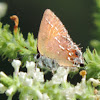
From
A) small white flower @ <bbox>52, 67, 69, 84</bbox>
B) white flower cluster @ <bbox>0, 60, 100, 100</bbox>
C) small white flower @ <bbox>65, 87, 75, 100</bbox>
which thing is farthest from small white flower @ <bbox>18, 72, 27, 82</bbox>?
small white flower @ <bbox>65, 87, 75, 100</bbox>

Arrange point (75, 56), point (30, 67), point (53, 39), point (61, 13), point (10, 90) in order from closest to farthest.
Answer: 1. point (10, 90)
2. point (30, 67)
3. point (75, 56)
4. point (53, 39)
5. point (61, 13)

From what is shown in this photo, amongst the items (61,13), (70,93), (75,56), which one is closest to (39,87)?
(70,93)

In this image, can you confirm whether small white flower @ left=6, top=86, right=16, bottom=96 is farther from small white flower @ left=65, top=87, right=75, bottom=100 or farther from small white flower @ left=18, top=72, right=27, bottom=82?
small white flower @ left=65, top=87, right=75, bottom=100

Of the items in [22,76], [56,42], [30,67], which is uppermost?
[56,42]

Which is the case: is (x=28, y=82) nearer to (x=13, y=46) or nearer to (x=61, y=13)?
(x=13, y=46)

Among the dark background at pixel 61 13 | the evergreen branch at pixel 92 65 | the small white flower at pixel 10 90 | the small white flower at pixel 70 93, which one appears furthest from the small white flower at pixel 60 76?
the dark background at pixel 61 13

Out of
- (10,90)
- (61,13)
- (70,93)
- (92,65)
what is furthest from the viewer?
(61,13)
